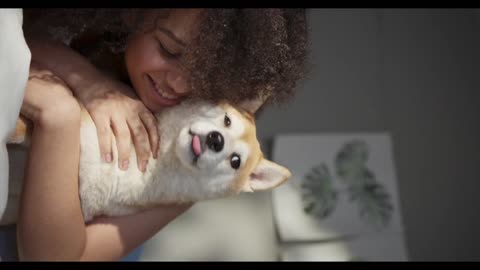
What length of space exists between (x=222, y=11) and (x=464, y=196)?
6.54 feet

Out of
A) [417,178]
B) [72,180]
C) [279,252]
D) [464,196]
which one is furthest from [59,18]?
[464,196]

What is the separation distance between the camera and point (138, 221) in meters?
0.71

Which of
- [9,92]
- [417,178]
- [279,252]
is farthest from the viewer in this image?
[417,178]

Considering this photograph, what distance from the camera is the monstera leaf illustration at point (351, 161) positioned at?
198cm

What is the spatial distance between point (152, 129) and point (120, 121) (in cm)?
5

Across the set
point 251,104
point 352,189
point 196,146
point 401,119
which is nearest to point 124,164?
point 196,146

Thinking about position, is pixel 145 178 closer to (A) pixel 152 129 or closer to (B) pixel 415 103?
(A) pixel 152 129

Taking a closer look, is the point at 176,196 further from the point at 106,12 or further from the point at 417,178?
the point at 417,178

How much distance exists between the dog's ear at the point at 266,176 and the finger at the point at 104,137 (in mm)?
211

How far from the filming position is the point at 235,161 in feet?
2.22

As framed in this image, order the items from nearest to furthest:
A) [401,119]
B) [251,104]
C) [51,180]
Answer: [51,180], [251,104], [401,119]

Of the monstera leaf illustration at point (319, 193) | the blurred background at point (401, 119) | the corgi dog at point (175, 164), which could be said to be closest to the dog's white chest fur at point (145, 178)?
the corgi dog at point (175, 164)

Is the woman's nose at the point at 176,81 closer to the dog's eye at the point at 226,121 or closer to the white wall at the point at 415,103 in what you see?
the dog's eye at the point at 226,121


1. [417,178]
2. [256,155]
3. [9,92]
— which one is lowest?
[417,178]
